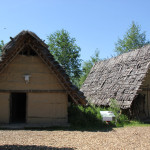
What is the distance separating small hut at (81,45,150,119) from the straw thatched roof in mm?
3681

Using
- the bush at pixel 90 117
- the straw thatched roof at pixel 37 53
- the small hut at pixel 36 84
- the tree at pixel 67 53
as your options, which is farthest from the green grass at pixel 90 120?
the tree at pixel 67 53

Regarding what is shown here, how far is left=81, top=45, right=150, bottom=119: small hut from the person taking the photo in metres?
13.2

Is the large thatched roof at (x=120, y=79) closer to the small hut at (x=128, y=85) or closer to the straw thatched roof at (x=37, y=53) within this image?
the small hut at (x=128, y=85)

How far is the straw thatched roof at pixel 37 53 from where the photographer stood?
1084cm

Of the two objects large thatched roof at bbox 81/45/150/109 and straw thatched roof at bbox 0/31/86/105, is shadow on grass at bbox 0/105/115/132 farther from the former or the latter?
large thatched roof at bbox 81/45/150/109

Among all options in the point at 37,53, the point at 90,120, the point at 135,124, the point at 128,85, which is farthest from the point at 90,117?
the point at 37,53

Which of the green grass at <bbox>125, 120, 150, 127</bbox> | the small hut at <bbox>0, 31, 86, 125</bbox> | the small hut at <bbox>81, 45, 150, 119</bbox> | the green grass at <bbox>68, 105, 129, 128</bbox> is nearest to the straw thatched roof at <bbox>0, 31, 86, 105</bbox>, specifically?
the small hut at <bbox>0, 31, 86, 125</bbox>

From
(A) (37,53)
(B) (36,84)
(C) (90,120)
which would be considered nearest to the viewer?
(A) (37,53)

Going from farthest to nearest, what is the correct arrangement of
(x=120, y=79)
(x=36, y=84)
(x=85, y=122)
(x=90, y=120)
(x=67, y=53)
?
(x=67, y=53)
(x=120, y=79)
(x=90, y=120)
(x=85, y=122)
(x=36, y=84)

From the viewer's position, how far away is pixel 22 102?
17.4 m

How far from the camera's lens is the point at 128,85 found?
1378 cm

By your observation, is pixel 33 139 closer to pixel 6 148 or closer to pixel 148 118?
pixel 6 148

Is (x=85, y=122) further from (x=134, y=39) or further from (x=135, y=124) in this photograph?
(x=134, y=39)

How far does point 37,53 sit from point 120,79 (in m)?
6.85
